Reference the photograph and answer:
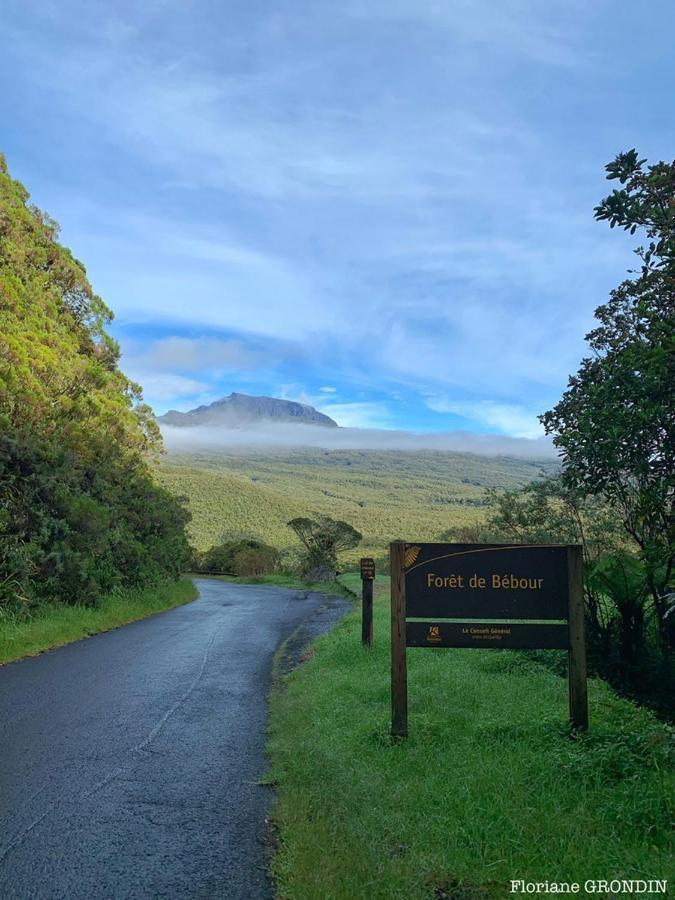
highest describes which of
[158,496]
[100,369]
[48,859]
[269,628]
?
[100,369]

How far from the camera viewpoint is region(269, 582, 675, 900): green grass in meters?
3.40

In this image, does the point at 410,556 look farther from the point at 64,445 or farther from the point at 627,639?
the point at 64,445

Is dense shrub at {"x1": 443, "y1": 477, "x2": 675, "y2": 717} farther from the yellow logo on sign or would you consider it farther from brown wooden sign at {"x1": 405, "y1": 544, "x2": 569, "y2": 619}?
the yellow logo on sign

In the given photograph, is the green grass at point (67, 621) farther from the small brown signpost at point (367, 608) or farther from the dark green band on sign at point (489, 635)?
the dark green band on sign at point (489, 635)

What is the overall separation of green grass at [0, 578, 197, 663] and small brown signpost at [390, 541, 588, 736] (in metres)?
7.34

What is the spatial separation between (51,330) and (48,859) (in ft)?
72.2

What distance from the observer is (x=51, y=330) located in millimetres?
22797

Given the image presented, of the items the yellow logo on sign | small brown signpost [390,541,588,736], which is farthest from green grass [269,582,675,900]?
the yellow logo on sign

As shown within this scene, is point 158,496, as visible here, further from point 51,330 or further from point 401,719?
point 401,719

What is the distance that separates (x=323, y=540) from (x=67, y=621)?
2535cm

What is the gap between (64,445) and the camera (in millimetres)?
16469

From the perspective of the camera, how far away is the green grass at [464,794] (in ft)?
11.2

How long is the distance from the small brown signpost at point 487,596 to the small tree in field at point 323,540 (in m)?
31.2

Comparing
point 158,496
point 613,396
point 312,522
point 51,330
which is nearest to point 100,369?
point 51,330
